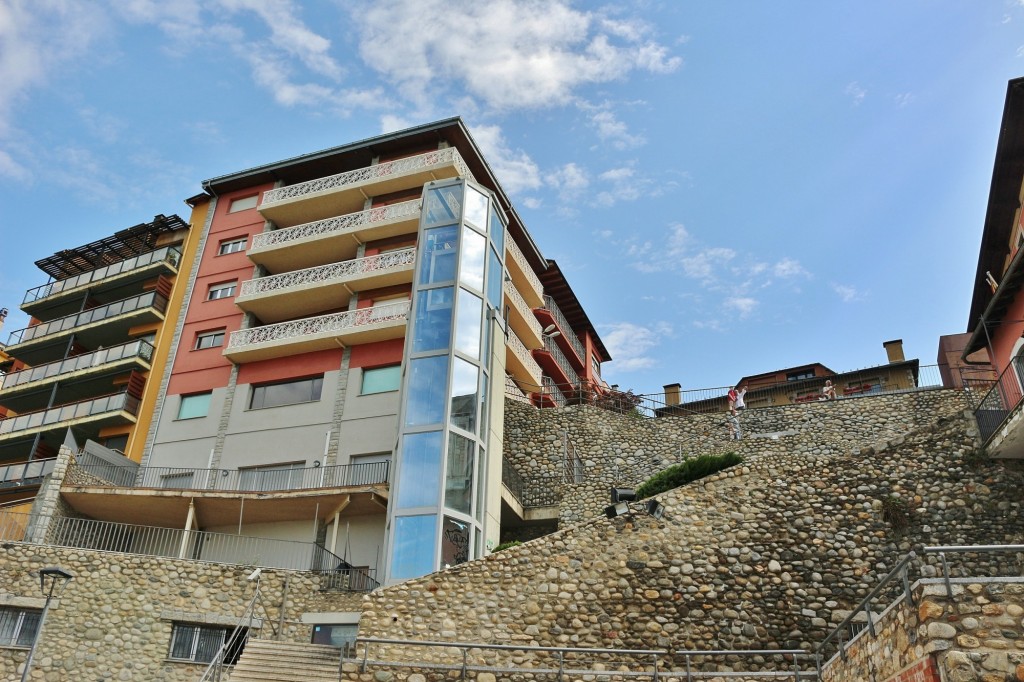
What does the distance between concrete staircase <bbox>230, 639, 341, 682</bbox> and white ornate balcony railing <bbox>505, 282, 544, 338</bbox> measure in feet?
58.2

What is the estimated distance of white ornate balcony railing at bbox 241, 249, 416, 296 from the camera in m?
29.0

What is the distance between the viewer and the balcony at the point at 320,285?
28859 millimetres

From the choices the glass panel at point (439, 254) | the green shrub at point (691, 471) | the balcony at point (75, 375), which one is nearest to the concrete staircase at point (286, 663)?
the green shrub at point (691, 471)

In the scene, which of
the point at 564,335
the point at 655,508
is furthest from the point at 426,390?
the point at 564,335

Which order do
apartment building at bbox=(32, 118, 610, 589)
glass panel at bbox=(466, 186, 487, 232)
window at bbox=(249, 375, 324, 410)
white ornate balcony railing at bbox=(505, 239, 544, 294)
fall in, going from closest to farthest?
1. apartment building at bbox=(32, 118, 610, 589)
2. glass panel at bbox=(466, 186, 487, 232)
3. window at bbox=(249, 375, 324, 410)
4. white ornate balcony railing at bbox=(505, 239, 544, 294)

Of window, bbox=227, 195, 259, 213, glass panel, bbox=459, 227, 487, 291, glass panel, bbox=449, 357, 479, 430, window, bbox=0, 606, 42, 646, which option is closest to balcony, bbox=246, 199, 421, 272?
window, bbox=227, 195, 259, 213

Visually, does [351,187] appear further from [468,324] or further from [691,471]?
[691,471]

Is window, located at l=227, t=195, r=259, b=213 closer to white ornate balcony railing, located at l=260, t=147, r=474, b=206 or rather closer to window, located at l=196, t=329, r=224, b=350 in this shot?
white ornate balcony railing, located at l=260, t=147, r=474, b=206

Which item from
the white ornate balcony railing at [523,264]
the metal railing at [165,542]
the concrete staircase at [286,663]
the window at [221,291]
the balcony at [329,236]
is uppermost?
the white ornate balcony railing at [523,264]

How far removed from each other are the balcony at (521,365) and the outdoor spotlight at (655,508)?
14.3m

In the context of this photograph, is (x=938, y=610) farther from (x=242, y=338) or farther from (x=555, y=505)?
(x=242, y=338)

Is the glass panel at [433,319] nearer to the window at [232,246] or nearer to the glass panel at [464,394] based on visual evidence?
the glass panel at [464,394]

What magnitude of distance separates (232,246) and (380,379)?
11259 millimetres

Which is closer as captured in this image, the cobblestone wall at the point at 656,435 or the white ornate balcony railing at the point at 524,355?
the cobblestone wall at the point at 656,435
